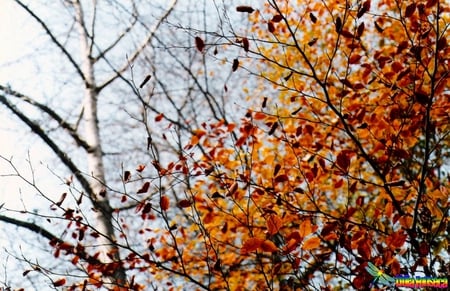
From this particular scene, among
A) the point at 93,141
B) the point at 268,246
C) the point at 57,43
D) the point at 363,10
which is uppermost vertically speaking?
the point at 57,43

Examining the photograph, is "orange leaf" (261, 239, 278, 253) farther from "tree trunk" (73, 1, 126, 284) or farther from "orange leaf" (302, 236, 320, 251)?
"tree trunk" (73, 1, 126, 284)

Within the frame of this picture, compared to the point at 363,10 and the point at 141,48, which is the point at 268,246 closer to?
the point at 363,10

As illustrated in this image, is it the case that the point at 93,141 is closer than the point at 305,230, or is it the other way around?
the point at 305,230

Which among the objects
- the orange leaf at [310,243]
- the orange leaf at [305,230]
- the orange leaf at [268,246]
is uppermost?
the orange leaf at [305,230]

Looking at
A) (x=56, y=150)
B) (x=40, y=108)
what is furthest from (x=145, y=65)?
(x=56, y=150)

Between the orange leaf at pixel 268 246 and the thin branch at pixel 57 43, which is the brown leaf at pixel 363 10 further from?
the thin branch at pixel 57 43

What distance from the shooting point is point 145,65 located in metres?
6.60

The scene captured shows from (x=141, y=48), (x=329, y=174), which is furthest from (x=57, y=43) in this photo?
(x=329, y=174)

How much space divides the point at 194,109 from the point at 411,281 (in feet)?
17.5

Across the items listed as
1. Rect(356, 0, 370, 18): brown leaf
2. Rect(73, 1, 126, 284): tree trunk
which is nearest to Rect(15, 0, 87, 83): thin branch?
Rect(73, 1, 126, 284): tree trunk

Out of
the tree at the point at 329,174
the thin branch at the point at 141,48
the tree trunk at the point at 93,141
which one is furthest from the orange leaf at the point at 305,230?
the thin branch at the point at 141,48

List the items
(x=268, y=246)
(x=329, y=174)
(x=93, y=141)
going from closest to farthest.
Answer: (x=268, y=246) → (x=329, y=174) → (x=93, y=141)

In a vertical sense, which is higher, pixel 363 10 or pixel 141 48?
pixel 141 48

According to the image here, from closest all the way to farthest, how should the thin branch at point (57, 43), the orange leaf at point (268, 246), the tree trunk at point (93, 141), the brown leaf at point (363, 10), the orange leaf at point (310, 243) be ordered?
the orange leaf at point (268, 246) < the orange leaf at point (310, 243) < the brown leaf at point (363, 10) < the tree trunk at point (93, 141) < the thin branch at point (57, 43)
